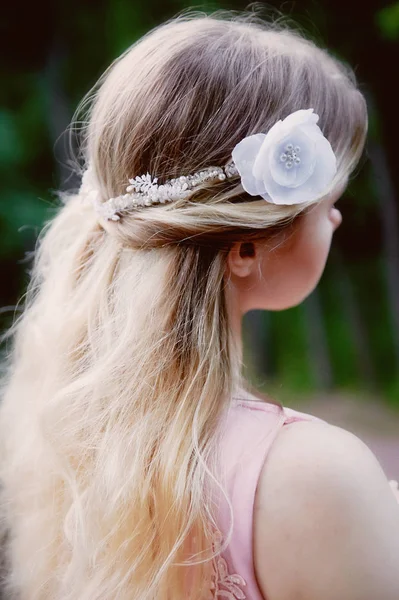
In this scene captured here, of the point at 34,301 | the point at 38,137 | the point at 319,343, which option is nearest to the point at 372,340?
the point at 319,343

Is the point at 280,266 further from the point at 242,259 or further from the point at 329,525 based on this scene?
the point at 329,525

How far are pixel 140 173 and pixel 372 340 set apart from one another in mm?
6017

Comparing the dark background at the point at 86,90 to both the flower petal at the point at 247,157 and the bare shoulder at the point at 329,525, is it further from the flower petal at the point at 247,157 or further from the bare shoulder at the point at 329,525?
the bare shoulder at the point at 329,525

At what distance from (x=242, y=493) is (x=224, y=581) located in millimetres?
126

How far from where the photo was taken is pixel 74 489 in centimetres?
100

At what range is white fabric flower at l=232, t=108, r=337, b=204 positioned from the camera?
0.90m

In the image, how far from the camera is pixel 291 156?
0.92 m

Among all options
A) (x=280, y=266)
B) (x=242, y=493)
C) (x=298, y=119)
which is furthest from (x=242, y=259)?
(x=242, y=493)

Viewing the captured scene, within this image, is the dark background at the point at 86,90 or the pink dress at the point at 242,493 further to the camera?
the dark background at the point at 86,90

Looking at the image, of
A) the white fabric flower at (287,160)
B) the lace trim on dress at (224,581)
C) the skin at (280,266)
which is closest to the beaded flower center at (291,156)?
the white fabric flower at (287,160)

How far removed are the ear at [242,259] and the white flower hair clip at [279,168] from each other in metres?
0.09

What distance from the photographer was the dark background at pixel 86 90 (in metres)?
4.70

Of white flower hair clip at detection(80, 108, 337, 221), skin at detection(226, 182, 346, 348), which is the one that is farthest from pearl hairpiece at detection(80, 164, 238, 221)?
skin at detection(226, 182, 346, 348)

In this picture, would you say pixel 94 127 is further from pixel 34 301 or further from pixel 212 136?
pixel 34 301
